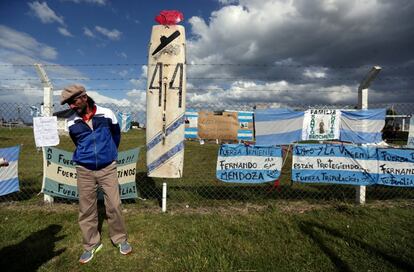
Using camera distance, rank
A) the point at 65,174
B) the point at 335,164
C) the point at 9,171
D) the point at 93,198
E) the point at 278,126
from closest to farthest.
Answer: the point at 93,198 → the point at 65,174 → the point at 9,171 → the point at 335,164 → the point at 278,126

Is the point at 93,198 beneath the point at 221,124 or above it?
beneath

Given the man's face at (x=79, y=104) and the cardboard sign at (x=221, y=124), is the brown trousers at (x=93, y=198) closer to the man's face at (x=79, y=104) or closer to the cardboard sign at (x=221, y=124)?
the man's face at (x=79, y=104)

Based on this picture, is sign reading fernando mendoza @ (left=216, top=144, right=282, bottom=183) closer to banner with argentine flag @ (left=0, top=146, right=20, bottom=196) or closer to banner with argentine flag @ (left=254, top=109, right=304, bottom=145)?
banner with argentine flag @ (left=254, top=109, right=304, bottom=145)

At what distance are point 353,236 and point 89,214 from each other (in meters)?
3.67

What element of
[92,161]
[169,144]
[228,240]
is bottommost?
[228,240]

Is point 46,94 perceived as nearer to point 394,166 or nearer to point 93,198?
point 93,198

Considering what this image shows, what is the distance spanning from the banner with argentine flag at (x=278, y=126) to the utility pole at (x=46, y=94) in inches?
157

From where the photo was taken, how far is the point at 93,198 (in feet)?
11.6

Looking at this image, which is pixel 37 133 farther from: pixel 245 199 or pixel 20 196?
pixel 245 199

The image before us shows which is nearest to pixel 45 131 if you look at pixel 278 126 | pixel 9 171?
pixel 9 171

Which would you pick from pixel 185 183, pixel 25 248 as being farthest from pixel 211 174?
pixel 25 248

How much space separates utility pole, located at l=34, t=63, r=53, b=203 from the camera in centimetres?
518

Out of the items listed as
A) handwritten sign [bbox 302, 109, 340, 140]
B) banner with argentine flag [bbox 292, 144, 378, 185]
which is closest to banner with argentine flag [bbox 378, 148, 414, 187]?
banner with argentine flag [bbox 292, 144, 378, 185]

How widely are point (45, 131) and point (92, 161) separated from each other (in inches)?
87.3
